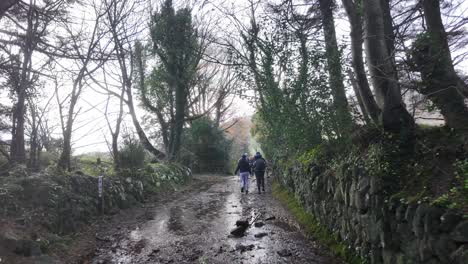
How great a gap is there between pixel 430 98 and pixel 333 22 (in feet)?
17.5

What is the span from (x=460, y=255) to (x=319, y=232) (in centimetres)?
416

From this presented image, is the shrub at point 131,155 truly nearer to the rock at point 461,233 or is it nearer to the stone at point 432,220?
the stone at point 432,220

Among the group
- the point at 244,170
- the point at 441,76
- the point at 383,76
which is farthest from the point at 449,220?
the point at 244,170

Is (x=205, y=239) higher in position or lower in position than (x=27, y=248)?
lower

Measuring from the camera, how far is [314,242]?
22.2ft

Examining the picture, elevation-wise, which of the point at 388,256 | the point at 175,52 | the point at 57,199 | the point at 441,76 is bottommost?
the point at 388,256

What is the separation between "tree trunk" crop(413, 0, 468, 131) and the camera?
4.88 meters

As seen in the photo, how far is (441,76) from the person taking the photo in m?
5.03

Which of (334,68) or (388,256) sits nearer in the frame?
(388,256)

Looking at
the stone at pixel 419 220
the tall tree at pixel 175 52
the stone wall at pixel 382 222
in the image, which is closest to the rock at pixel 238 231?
the stone wall at pixel 382 222

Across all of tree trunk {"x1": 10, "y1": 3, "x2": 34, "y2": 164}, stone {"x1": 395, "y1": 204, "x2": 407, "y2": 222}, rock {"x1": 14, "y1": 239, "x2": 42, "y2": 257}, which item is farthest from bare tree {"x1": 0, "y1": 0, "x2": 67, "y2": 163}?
stone {"x1": 395, "y1": 204, "x2": 407, "y2": 222}

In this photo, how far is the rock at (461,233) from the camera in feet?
10.00

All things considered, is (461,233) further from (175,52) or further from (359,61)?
(175,52)

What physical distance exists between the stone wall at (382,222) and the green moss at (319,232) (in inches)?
4.8
